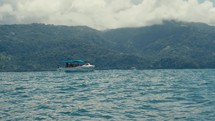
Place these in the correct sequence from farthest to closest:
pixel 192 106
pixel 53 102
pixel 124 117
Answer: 1. pixel 53 102
2. pixel 192 106
3. pixel 124 117

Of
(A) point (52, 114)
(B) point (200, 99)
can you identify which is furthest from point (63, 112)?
(B) point (200, 99)

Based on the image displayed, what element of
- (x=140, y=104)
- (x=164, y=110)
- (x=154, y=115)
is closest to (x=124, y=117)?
(x=154, y=115)

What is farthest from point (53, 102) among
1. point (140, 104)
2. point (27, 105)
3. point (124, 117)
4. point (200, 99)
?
point (200, 99)

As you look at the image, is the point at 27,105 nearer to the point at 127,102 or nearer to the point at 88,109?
the point at 88,109

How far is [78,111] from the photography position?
35.3 m

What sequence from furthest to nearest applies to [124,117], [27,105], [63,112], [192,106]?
[27,105] < [192,106] < [63,112] < [124,117]

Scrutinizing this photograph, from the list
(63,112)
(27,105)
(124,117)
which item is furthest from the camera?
(27,105)

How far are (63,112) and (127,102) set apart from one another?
9205 mm

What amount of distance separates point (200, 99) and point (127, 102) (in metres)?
8.76

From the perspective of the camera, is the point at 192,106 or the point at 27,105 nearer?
the point at 192,106

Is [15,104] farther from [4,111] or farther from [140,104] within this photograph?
[140,104]

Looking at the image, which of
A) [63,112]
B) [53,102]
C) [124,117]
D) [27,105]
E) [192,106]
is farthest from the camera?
[53,102]

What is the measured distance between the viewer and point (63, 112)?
114 ft

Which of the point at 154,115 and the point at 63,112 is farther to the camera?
the point at 63,112
